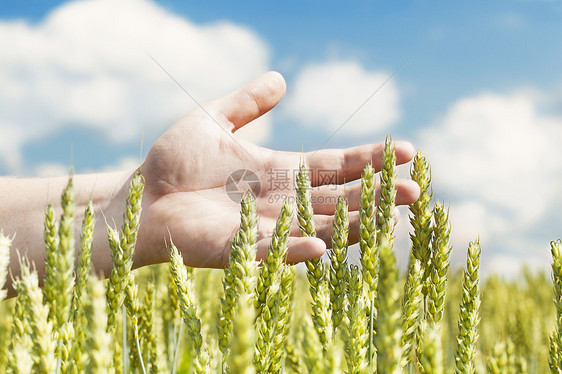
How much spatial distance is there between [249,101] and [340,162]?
30.4 inches

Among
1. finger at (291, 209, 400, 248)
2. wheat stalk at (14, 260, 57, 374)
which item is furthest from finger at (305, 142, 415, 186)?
wheat stalk at (14, 260, 57, 374)

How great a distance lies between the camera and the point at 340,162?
304cm

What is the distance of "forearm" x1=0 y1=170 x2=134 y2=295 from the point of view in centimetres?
297

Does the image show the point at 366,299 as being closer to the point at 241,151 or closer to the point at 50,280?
the point at 50,280

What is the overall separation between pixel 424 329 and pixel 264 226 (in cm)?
139

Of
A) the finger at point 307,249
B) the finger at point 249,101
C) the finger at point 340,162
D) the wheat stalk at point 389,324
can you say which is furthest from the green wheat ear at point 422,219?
the finger at point 249,101

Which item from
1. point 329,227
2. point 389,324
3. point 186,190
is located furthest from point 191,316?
point 186,190

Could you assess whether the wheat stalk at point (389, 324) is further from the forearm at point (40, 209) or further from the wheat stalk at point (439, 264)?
the forearm at point (40, 209)

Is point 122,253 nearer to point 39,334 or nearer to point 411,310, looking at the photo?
point 39,334

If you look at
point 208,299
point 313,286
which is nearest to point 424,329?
point 313,286

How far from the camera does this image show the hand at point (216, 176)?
8.87 ft

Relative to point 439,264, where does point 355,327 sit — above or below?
below

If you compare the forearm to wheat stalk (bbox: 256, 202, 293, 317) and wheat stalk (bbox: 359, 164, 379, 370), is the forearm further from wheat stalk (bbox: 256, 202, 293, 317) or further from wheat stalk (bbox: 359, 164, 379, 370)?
wheat stalk (bbox: 359, 164, 379, 370)

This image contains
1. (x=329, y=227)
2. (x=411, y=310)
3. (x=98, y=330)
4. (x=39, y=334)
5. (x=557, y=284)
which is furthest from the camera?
(x=329, y=227)
